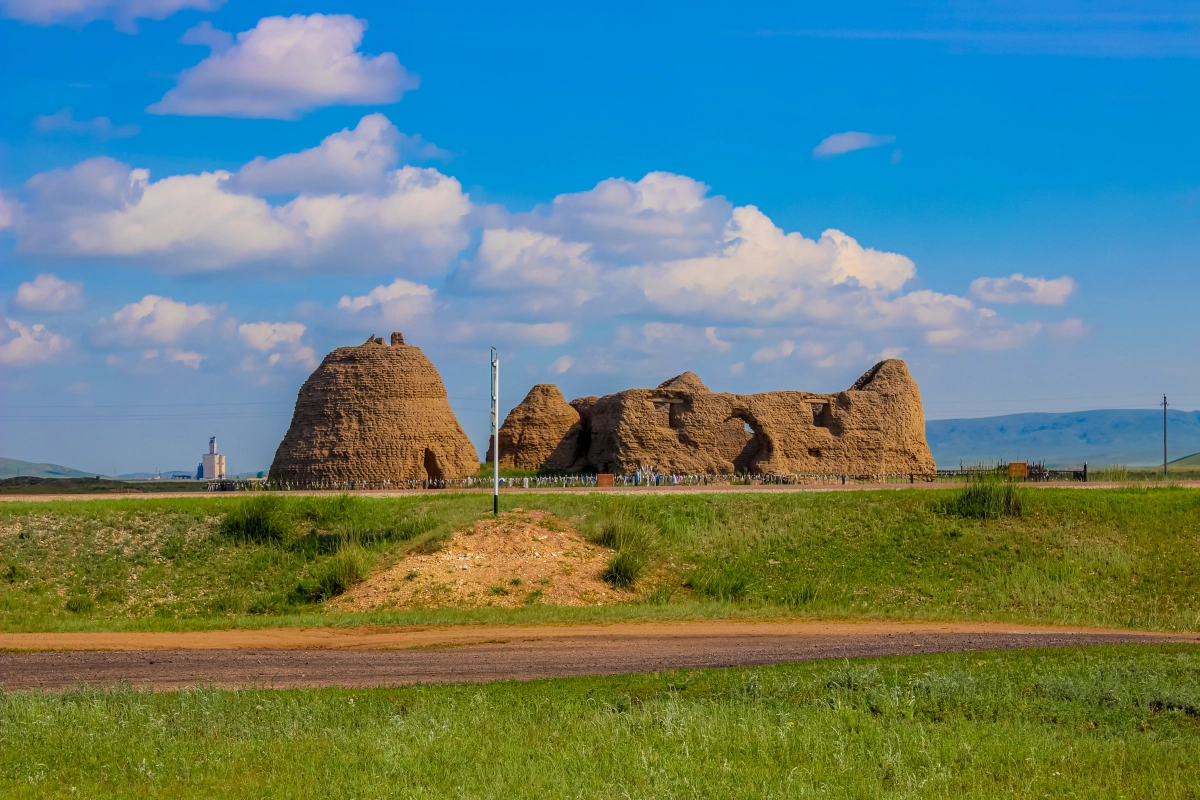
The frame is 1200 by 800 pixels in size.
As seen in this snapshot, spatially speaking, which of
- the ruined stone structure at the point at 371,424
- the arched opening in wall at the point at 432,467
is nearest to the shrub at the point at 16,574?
the ruined stone structure at the point at 371,424

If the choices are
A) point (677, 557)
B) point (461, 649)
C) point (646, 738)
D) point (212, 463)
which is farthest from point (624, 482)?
point (212, 463)

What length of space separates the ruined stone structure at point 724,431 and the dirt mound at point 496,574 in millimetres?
21823

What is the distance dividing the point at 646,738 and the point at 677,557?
16.9 m

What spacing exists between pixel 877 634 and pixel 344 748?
1138cm

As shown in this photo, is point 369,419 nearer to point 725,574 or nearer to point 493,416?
point 493,416

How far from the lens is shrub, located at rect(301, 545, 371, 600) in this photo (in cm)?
2448

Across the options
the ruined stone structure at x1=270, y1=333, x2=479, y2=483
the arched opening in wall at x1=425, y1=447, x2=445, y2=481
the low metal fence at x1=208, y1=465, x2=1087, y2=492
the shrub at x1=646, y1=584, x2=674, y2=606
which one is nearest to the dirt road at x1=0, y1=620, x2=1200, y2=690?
the shrub at x1=646, y1=584, x2=674, y2=606

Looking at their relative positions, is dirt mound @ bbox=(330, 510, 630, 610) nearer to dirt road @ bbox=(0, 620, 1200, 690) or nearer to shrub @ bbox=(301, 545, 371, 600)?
shrub @ bbox=(301, 545, 371, 600)

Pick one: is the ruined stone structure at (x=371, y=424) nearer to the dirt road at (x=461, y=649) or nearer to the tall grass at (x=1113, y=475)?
the dirt road at (x=461, y=649)

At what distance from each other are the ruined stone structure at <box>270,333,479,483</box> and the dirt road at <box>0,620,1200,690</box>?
2163cm

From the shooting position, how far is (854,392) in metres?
53.1

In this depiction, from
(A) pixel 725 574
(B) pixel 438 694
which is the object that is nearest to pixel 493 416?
(A) pixel 725 574

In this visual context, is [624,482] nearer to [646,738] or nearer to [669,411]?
[669,411]

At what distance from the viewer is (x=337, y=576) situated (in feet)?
80.5
